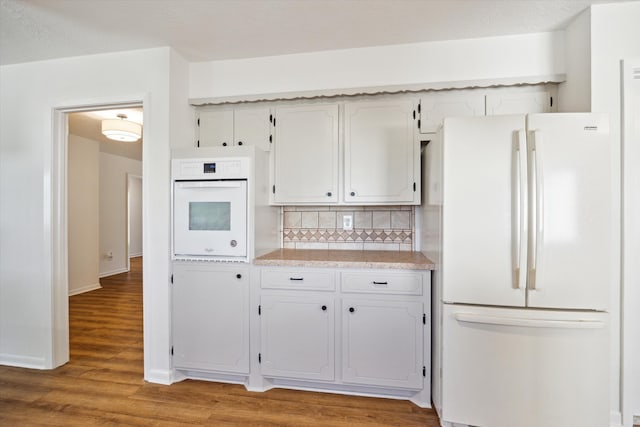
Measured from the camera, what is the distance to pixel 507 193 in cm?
165

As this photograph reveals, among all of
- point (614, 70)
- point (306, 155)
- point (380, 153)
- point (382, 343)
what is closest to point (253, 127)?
point (306, 155)

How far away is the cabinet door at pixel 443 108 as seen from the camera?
7.34 ft

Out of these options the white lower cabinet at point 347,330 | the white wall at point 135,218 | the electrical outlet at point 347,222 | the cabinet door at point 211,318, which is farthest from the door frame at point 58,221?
the white wall at point 135,218

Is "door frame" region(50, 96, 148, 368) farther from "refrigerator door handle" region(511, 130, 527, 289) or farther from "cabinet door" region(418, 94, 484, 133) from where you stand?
"refrigerator door handle" region(511, 130, 527, 289)

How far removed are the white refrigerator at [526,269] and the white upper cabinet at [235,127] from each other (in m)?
1.43

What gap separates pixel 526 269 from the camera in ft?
5.25

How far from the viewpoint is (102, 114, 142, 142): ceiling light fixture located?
12.0ft

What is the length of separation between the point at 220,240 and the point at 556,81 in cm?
258

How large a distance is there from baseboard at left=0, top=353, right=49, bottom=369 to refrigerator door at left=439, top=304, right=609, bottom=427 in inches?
121

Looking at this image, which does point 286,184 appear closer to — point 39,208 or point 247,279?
point 247,279

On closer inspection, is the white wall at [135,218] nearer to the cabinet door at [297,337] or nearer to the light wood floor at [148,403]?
the light wood floor at [148,403]

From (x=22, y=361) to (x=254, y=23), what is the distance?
3252 millimetres

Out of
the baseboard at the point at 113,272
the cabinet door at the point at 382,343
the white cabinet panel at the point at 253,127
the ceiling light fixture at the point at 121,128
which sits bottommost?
the baseboard at the point at 113,272

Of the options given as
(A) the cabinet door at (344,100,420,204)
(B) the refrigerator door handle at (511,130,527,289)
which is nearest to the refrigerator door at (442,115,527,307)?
(B) the refrigerator door handle at (511,130,527,289)
